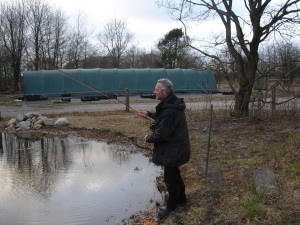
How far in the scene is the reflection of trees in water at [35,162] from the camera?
938cm

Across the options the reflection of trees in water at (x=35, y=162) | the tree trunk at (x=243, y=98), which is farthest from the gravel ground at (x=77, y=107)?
the reflection of trees in water at (x=35, y=162)

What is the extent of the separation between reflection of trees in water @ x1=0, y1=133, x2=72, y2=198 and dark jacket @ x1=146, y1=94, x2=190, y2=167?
3.35 m

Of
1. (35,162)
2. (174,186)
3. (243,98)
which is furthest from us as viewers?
(243,98)

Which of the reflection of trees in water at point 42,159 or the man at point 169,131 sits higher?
the man at point 169,131

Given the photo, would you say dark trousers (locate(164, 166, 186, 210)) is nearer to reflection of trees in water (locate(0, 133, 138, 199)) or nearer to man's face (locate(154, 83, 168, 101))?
man's face (locate(154, 83, 168, 101))

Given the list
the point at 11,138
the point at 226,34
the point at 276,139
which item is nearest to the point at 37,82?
the point at 11,138

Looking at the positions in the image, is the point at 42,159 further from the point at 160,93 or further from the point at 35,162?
the point at 160,93

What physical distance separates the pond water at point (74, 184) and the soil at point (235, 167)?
0.77 meters

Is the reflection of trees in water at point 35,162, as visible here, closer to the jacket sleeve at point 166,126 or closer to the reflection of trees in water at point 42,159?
the reflection of trees in water at point 42,159

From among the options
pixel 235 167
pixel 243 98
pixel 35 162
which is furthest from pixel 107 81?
pixel 235 167

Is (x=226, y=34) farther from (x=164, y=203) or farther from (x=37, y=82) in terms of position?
(x=37, y=82)

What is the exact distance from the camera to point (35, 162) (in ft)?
39.3

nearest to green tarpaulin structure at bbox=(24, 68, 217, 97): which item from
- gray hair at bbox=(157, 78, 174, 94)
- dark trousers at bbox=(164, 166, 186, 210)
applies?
dark trousers at bbox=(164, 166, 186, 210)

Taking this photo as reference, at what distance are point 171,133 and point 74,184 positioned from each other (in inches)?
159
